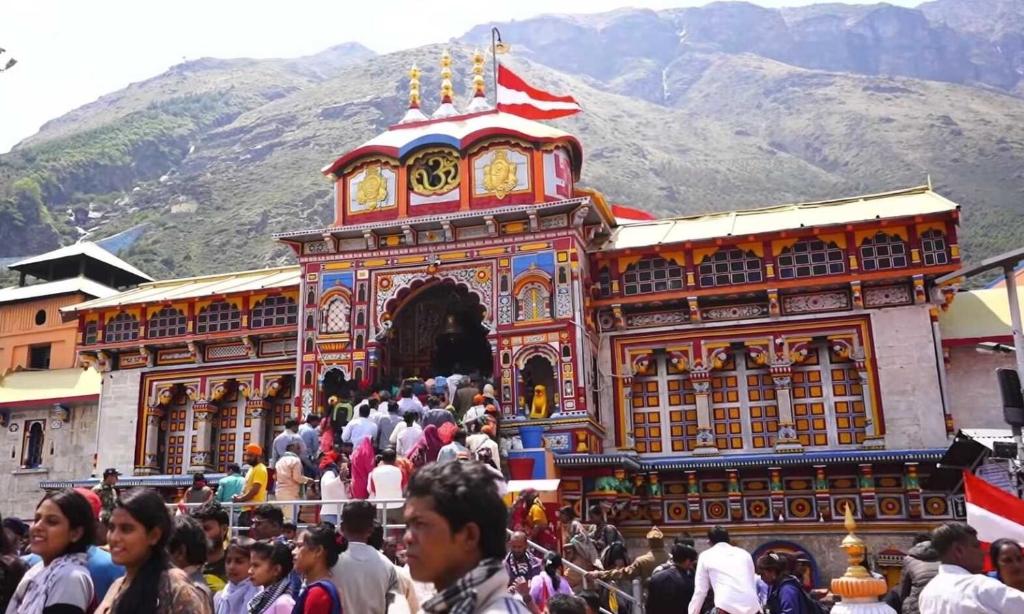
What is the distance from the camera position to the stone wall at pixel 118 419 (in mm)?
23734

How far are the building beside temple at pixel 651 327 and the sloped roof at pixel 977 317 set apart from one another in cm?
75

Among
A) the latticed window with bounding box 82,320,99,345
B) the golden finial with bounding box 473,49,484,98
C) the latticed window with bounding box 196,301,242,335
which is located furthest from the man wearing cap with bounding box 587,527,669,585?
the latticed window with bounding box 82,320,99,345

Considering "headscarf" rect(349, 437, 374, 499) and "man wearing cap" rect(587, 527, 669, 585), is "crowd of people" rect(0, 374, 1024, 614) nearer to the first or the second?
"man wearing cap" rect(587, 527, 669, 585)

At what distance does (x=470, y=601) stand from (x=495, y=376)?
16.2 meters

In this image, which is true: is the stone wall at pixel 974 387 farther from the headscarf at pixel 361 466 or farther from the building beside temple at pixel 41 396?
the building beside temple at pixel 41 396

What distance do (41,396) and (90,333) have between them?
3.42 meters

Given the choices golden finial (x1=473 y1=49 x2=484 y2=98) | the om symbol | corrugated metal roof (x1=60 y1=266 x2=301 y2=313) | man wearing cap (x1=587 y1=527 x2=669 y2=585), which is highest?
golden finial (x1=473 y1=49 x2=484 y2=98)

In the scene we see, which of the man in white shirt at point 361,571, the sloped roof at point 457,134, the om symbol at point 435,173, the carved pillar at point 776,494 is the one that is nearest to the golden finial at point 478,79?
the sloped roof at point 457,134

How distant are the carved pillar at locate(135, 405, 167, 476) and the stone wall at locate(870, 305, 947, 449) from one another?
695 inches

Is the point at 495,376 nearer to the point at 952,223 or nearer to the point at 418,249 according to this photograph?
the point at 418,249

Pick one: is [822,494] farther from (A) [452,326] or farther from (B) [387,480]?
(B) [387,480]

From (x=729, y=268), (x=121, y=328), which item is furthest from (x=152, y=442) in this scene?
(x=729, y=268)

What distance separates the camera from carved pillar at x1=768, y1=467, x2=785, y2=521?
60.5 feet

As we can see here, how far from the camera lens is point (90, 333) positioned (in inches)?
966
